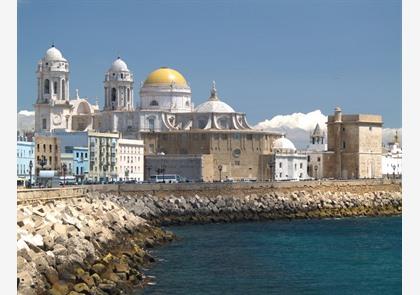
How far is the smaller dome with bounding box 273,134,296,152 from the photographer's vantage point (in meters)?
72.3

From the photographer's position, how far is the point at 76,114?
7412 cm

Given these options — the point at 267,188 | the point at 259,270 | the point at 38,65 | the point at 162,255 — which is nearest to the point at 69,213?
the point at 162,255

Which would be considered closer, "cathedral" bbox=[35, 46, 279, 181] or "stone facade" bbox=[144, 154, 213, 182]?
"stone facade" bbox=[144, 154, 213, 182]

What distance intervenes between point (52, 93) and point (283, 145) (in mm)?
16490

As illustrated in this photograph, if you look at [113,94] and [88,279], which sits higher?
[113,94]

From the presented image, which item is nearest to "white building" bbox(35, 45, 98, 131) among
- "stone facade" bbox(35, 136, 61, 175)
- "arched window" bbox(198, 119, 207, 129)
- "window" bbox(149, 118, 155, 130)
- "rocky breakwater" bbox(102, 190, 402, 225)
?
"window" bbox(149, 118, 155, 130)

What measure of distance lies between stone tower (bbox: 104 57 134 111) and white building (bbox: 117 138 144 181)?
5.84 metres

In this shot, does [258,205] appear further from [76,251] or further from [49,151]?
[76,251]

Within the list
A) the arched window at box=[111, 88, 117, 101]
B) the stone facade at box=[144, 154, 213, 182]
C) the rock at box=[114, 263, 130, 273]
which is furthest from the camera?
the arched window at box=[111, 88, 117, 101]

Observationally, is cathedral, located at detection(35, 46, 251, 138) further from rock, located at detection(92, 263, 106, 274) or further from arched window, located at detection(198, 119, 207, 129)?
rock, located at detection(92, 263, 106, 274)

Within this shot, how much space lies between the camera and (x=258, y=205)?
4847 cm

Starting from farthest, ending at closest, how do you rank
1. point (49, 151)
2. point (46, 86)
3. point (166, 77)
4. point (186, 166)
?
point (166, 77) < point (46, 86) < point (186, 166) < point (49, 151)

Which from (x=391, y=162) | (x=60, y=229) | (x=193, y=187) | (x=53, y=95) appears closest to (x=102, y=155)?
(x=53, y=95)

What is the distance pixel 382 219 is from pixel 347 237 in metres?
12.2
